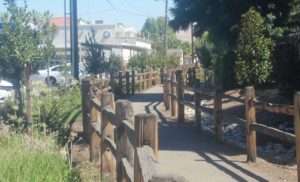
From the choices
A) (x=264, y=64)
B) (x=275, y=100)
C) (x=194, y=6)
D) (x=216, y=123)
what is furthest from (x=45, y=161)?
(x=194, y=6)

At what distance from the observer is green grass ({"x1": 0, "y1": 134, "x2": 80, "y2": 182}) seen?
6836 mm

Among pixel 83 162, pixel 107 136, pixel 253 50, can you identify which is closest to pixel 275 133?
pixel 107 136

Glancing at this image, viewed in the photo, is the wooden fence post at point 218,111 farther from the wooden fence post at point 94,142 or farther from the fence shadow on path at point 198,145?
the wooden fence post at point 94,142

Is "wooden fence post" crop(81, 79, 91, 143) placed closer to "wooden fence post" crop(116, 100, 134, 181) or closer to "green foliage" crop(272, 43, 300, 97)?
"wooden fence post" crop(116, 100, 134, 181)

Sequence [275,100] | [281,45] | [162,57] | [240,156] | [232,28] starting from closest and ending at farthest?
[240,156] < [275,100] < [281,45] < [232,28] < [162,57]

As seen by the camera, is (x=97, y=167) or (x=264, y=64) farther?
(x=264, y=64)

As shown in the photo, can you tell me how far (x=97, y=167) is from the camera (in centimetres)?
935

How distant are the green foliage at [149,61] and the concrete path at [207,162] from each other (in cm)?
3177

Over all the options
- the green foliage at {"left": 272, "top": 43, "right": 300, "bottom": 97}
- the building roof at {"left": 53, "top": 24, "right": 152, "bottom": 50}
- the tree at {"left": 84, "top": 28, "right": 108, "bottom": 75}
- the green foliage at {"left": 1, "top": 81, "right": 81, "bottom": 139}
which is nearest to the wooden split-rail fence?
the green foliage at {"left": 1, "top": 81, "right": 81, "bottom": 139}

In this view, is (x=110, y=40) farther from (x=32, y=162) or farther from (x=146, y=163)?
(x=146, y=163)

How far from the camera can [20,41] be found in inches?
460

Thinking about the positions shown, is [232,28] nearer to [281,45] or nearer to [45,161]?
[281,45]

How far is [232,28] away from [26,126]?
1081cm

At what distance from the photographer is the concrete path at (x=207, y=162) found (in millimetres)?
8680
